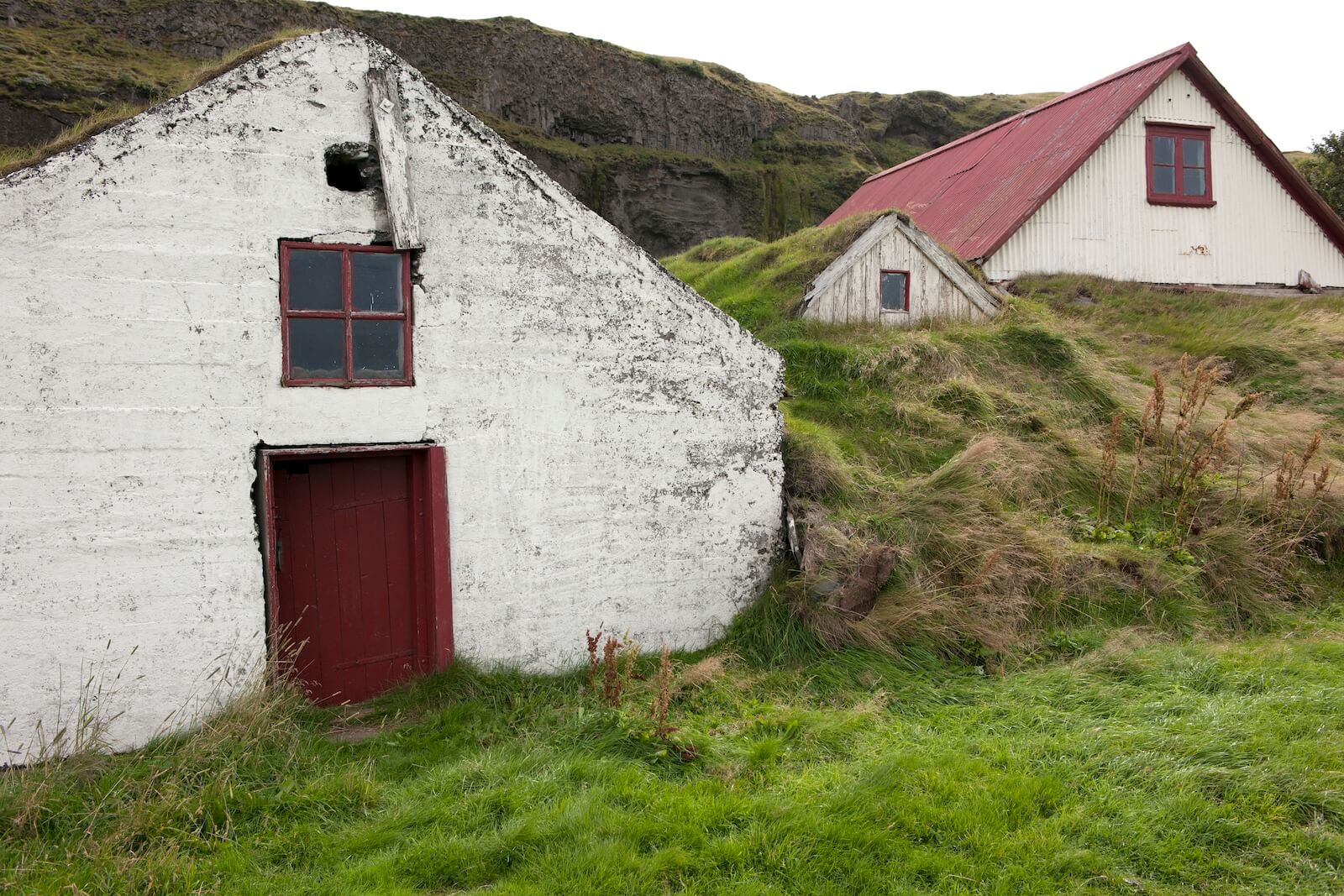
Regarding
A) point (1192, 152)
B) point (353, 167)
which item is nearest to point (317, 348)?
point (353, 167)

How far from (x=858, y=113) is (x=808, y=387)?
35.9 metres

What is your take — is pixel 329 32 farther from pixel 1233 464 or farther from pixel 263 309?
pixel 1233 464

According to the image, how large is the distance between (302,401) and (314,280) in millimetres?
859

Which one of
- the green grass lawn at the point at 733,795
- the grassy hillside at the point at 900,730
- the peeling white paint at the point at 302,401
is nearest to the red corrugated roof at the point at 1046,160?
the grassy hillside at the point at 900,730

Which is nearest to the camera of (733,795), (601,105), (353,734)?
(733,795)

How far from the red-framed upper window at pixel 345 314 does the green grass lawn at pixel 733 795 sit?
7.27 ft

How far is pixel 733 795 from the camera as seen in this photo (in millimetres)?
4863

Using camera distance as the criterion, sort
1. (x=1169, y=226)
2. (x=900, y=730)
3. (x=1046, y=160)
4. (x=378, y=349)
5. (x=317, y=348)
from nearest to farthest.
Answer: (x=900, y=730), (x=317, y=348), (x=378, y=349), (x=1169, y=226), (x=1046, y=160)

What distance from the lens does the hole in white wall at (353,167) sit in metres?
6.11

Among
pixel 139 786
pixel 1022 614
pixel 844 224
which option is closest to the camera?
pixel 139 786

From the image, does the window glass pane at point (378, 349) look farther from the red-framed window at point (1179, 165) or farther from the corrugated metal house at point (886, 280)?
the red-framed window at point (1179, 165)

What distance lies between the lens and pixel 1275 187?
1559cm

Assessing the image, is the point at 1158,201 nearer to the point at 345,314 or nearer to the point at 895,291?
the point at 895,291

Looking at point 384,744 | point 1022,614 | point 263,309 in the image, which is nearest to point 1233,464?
point 1022,614
